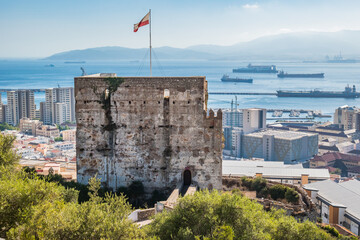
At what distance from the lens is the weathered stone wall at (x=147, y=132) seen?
17875 millimetres

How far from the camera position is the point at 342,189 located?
87.1 feet

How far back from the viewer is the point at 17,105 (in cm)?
11688

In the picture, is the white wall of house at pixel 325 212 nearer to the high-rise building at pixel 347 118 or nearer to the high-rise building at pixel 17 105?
the high-rise building at pixel 347 118

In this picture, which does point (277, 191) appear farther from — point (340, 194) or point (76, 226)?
point (76, 226)

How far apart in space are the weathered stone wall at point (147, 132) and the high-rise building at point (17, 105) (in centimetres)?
10313

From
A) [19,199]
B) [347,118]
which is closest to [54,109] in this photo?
[347,118]

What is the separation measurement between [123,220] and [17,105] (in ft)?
368

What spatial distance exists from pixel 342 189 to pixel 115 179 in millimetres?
14030

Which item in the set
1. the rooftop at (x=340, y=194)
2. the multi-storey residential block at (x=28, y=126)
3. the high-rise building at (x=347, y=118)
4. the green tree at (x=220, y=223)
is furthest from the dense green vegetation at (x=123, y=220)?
the high-rise building at (x=347, y=118)

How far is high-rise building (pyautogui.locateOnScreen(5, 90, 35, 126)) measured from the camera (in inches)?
4572

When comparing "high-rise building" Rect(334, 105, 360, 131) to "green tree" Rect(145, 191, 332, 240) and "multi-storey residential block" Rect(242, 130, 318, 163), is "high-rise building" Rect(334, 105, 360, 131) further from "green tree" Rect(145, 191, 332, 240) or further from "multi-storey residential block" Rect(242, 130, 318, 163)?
"green tree" Rect(145, 191, 332, 240)

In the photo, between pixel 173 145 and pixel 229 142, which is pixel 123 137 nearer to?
pixel 173 145

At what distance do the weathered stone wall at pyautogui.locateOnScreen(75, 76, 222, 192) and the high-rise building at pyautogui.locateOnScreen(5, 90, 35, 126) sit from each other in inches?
4060

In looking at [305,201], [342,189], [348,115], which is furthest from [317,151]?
[305,201]
